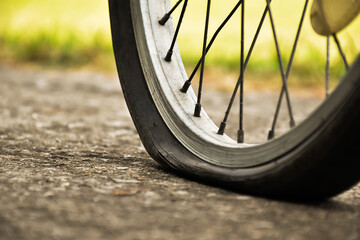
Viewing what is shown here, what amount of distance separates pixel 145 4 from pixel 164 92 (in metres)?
0.26

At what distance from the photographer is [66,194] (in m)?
1.01

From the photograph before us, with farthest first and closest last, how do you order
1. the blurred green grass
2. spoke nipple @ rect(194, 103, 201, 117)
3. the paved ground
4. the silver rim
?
the blurred green grass, spoke nipple @ rect(194, 103, 201, 117), the silver rim, the paved ground

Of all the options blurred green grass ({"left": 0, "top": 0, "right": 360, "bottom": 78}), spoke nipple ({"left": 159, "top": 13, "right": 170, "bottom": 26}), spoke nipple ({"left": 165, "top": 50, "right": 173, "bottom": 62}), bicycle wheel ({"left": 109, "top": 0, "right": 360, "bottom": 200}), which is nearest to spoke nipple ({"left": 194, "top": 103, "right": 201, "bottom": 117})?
bicycle wheel ({"left": 109, "top": 0, "right": 360, "bottom": 200})

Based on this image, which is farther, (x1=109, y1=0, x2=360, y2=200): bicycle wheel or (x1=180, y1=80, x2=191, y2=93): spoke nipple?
(x1=180, y1=80, x2=191, y2=93): spoke nipple

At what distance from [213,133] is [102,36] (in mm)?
3504

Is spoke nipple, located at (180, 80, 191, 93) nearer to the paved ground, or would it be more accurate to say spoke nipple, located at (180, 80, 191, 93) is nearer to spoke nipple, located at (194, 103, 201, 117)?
spoke nipple, located at (194, 103, 201, 117)

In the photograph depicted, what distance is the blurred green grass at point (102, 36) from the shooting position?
13.0 ft

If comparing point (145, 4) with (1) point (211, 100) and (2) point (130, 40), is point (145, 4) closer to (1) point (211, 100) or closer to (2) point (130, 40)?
(2) point (130, 40)

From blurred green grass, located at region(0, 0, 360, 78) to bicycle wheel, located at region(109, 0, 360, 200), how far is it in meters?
2.54

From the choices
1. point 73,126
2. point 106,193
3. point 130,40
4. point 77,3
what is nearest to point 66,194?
point 106,193

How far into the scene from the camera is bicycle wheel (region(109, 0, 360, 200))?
888 mm

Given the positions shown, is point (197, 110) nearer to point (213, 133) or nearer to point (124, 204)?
point (213, 133)

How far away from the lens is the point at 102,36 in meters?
4.54

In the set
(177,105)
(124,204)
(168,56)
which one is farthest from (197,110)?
(124,204)
